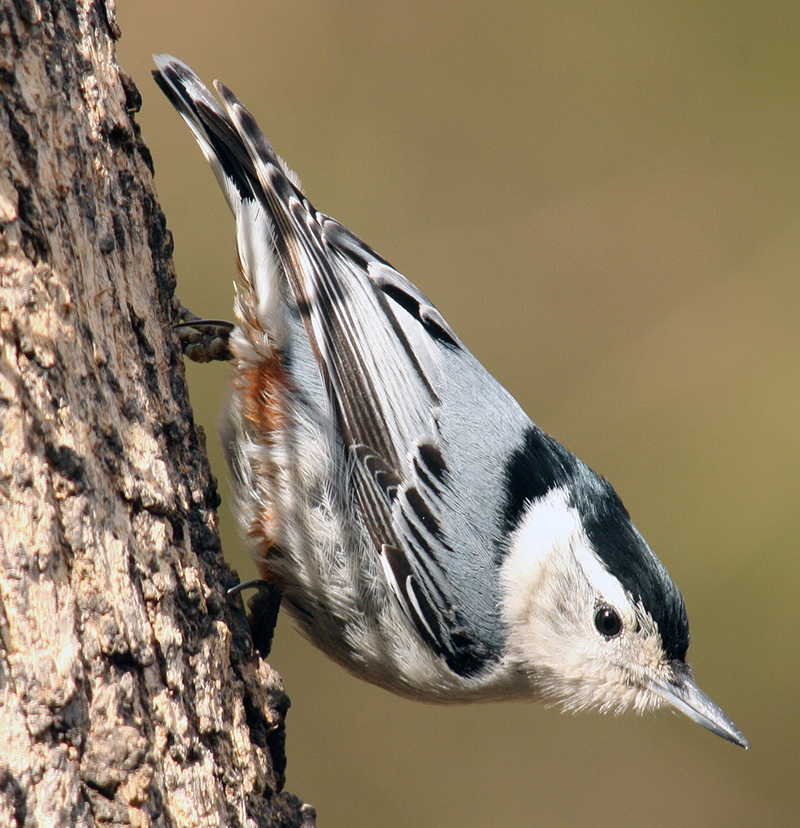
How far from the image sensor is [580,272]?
3.51 metres

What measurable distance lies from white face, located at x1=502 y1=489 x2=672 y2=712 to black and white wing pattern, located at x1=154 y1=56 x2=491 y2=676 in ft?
0.44

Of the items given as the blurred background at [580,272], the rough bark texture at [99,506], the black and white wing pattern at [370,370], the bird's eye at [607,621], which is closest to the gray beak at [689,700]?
the bird's eye at [607,621]

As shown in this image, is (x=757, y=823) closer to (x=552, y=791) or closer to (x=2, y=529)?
(x=552, y=791)

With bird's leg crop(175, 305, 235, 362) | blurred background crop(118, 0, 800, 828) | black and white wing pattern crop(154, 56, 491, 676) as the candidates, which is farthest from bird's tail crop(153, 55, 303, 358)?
blurred background crop(118, 0, 800, 828)

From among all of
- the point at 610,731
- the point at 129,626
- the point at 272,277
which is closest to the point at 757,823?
the point at 610,731

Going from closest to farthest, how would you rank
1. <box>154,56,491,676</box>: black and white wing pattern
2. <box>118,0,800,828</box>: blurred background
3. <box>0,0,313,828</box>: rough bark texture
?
<box>0,0,313,828</box>: rough bark texture < <box>154,56,491,676</box>: black and white wing pattern < <box>118,0,800,828</box>: blurred background

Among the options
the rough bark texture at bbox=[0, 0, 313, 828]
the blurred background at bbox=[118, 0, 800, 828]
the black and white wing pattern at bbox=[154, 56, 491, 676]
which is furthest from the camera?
the blurred background at bbox=[118, 0, 800, 828]

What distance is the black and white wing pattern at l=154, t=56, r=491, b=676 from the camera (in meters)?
1.81

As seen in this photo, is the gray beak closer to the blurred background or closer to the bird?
the bird

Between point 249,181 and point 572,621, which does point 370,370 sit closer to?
point 249,181

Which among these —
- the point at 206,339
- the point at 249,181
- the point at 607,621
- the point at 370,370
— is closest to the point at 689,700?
the point at 607,621

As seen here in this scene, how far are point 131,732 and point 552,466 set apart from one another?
1.18 m

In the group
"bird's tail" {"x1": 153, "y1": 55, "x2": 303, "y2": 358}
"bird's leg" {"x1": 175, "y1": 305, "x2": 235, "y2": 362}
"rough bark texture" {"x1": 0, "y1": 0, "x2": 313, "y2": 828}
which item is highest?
"bird's tail" {"x1": 153, "y1": 55, "x2": 303, "y2": 358}

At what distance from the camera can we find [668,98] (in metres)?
3.54
